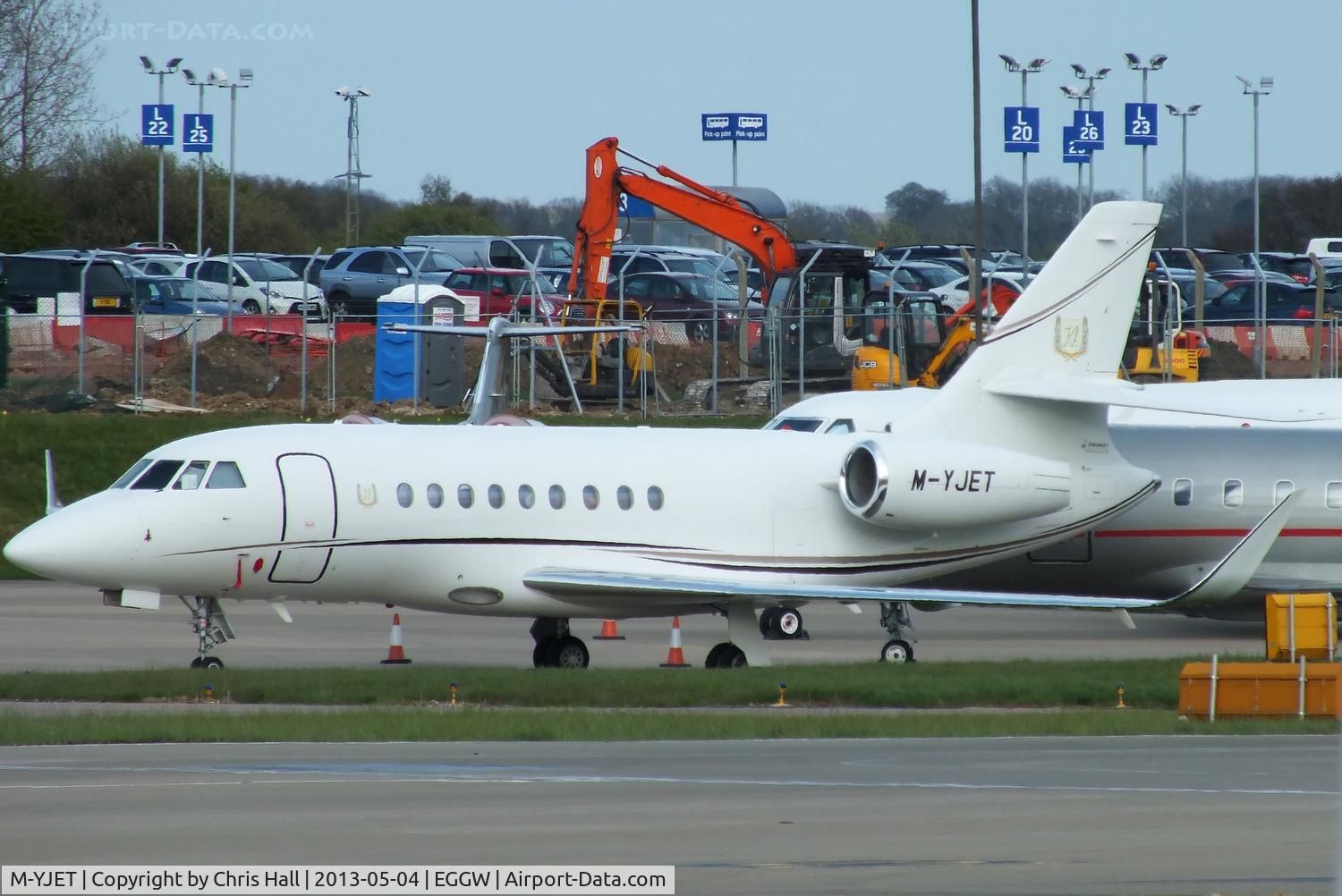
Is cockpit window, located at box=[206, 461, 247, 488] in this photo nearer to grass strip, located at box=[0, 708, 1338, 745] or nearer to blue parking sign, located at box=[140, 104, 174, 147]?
grass strip, located at box=[0, 708, 1338, 745]

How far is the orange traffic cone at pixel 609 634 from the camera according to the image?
26.8 meters

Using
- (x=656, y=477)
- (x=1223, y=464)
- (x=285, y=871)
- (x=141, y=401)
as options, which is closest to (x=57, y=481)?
(x=141, y=401)

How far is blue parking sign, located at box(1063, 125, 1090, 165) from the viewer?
6016cm

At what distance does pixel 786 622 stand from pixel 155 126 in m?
→ 41.7

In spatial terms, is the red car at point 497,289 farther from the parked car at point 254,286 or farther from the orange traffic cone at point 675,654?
the orange traffic cone at point 675,654

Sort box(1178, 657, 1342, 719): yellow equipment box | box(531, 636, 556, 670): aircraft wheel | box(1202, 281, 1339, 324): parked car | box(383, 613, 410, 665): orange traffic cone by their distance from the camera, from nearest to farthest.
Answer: box(1178, 657, 1342, 719): yellow equipment box < box(531, 636, 556, 670): aircraft wheel < box(383, 613, 410, 665): orange traffic cone < box(1202, 281, 1339, 324): parked car

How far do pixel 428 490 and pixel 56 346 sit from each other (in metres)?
23.2

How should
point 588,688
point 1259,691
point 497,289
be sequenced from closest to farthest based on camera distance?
point 1259,691 → point 588,688 → point 497,289

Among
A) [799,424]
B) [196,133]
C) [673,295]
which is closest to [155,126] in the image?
[196,133]

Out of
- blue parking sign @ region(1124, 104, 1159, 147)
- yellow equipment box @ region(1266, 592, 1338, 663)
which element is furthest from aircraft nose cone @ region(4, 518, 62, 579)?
blue parking sign @ region(1124, 104, 1159, 147)

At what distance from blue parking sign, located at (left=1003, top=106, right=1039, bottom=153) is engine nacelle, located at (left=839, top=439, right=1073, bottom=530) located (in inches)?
1244

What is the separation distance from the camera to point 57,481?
122ft

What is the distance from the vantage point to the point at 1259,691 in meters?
17.8

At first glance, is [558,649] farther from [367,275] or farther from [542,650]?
[367,275]
